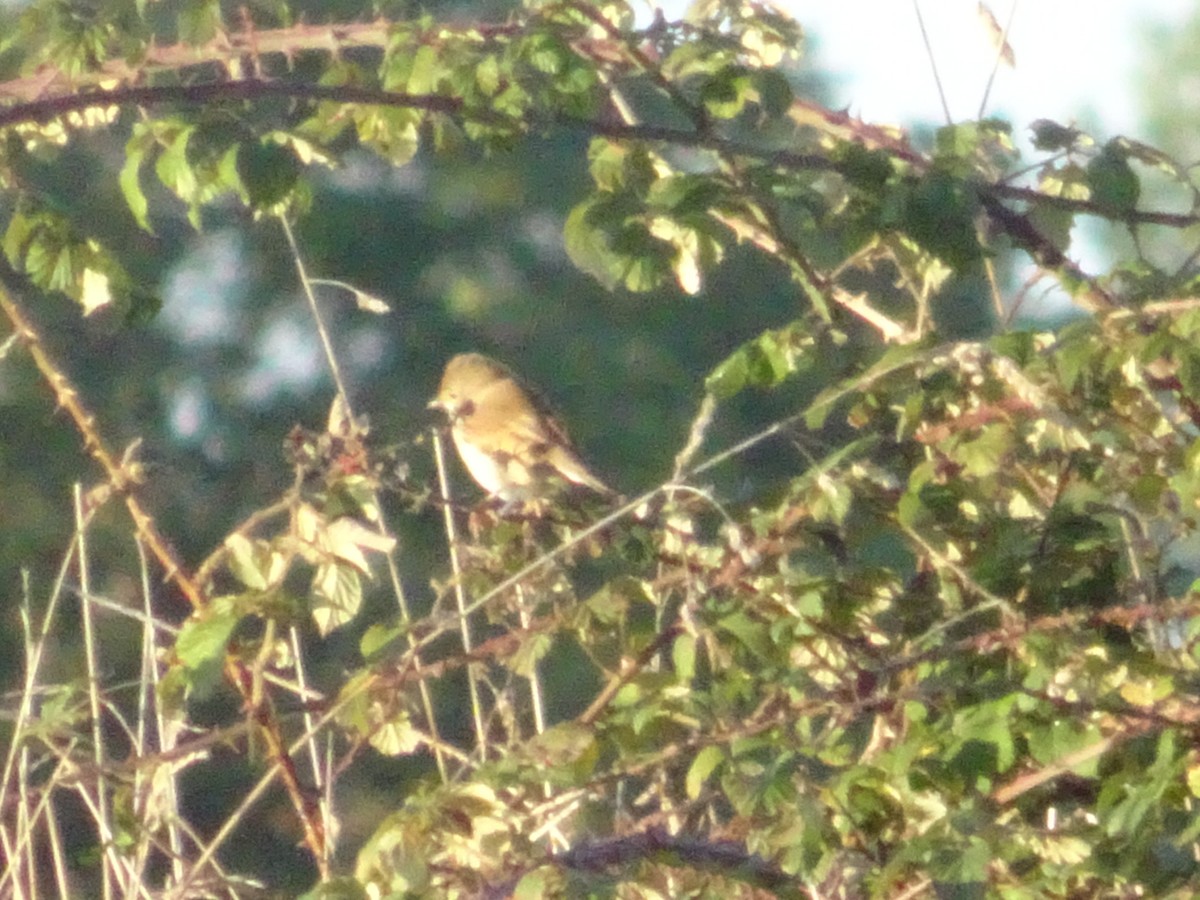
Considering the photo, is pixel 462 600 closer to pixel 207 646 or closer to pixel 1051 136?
pixel 207 646

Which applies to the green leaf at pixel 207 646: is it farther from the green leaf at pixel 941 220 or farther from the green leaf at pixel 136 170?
the green leaf at pixel 941 220

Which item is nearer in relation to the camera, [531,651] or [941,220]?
[941,220]

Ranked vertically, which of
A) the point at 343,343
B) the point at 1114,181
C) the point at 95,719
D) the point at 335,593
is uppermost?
the point at 1114,181

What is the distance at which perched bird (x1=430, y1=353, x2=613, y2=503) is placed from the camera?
411cm

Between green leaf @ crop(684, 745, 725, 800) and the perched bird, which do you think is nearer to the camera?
green leaf @ crop(684, 745, 725, 800)

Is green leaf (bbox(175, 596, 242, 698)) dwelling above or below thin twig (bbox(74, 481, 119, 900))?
above

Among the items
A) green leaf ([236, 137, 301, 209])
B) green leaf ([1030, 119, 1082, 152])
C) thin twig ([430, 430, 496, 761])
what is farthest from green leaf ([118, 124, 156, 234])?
green leaf ([1030, 119, 1082, 152])

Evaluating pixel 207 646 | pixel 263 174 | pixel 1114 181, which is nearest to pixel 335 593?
pixel 207 646

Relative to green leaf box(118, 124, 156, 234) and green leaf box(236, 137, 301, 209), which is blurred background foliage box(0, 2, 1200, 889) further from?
green leaf box(236, 137, 301, 209)

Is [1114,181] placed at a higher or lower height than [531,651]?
higher

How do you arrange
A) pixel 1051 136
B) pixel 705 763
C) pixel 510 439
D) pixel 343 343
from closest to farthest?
pixel 705 763 < pixel 1051 136 < pixel 510 439 < pixel 343 343

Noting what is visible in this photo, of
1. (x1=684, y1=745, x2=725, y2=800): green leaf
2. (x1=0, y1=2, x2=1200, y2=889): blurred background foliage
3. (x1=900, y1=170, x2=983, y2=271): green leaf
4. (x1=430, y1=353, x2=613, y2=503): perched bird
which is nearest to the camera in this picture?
(x1=684, y1=745, x2=725, y2=800): green leaf

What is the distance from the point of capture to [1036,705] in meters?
1.60

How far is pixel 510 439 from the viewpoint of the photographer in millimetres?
4441
